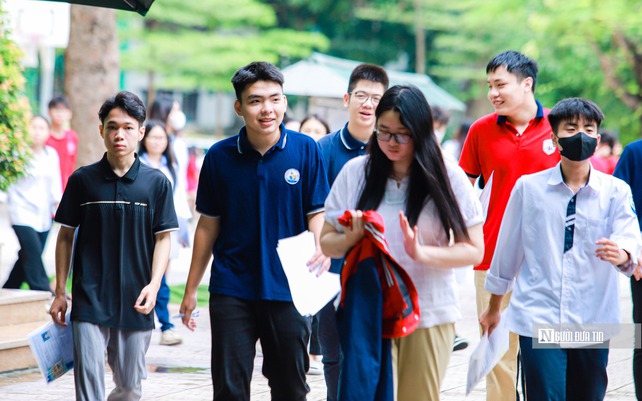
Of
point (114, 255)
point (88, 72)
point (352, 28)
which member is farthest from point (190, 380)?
point (352, 28)

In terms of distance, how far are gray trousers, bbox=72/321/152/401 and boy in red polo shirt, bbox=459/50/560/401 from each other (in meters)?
2.10

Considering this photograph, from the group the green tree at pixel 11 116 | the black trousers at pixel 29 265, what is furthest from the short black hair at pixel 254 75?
the black trousers at pixel 29 265

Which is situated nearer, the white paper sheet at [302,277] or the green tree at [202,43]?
the white paper sheet at [302,277]

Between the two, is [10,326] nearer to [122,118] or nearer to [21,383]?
[21,383]

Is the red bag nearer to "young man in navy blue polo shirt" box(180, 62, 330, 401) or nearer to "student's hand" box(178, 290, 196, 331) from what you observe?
"young man in navy blue polo shirt" box(180, 62, 330, 401)

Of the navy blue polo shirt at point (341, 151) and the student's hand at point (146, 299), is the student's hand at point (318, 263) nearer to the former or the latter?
the student's hand at point (146, 299)

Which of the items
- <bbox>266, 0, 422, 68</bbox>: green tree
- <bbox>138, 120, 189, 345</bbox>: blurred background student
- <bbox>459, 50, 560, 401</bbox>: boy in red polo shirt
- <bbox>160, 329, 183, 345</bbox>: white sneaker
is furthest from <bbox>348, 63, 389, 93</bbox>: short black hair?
<bbox>266, 0, 422, 68</bbox>: green tree

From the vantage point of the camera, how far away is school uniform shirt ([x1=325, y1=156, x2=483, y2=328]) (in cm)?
440

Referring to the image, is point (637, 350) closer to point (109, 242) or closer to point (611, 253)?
point (611, 253)

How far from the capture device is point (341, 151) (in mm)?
6285

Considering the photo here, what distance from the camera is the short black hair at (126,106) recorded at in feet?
18.5

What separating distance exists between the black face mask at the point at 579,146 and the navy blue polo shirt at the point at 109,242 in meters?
2.20

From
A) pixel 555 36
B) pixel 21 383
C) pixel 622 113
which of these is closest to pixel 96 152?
pixel 21 383

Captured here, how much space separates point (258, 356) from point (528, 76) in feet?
12.0
